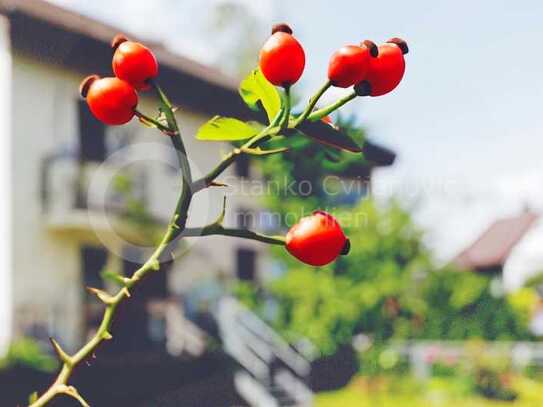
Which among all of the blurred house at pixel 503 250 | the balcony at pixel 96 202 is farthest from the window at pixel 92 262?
the blurred house at pixel 503 250

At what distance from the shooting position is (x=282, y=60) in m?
0.67

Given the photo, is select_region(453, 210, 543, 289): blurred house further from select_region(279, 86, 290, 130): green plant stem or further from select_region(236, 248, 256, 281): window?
select_region(279, 86, 290, 130): green plant stem

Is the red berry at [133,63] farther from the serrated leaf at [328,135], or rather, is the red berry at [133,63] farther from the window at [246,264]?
the window at [246,264]

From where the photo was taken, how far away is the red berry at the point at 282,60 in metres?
0.67

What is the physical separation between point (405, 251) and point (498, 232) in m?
24.2

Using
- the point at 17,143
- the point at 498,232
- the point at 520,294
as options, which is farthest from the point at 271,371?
the point at 498,232

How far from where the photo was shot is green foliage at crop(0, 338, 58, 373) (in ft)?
32.9

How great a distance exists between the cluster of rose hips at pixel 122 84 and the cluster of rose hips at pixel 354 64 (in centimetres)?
11

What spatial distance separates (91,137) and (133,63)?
42.5 ft

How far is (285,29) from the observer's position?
2.29 feet

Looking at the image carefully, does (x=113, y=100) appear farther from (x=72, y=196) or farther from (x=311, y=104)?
(x=72, y=196)

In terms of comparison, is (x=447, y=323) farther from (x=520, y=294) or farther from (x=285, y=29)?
(x=285, y=29)

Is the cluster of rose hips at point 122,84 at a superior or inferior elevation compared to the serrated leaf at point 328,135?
superior

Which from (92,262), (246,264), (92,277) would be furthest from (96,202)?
(246,264)
